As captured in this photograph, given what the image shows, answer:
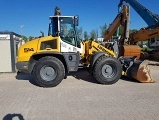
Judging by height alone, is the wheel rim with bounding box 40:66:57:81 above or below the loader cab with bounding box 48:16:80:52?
below

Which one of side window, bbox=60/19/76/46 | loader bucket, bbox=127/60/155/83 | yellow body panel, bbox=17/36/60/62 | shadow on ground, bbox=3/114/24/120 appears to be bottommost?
shadow on ground, bbox=3/114/24/120

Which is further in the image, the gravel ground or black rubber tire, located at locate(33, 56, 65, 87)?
black rubber tire, located at locate(33, 56, 65, 87)

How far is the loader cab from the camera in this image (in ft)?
31.8

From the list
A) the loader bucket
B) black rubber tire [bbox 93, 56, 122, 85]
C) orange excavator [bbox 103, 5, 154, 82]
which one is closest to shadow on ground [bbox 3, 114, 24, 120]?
black rubber tire [bbox 93, 56, 122, 85]

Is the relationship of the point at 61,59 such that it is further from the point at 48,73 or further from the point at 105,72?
the point at 105,72

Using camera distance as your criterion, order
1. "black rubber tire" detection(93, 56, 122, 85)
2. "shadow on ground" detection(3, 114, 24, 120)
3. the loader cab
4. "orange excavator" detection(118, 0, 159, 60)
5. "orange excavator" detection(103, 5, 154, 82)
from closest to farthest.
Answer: "shadow on ground" detection(3, 114, 24, 120) < "black rubber tire" detection(93, 56, 122, 85) < the loader cab < "orange excavator" detection(103, 5, 154, 82) < "orange excavator" detection(118, 0, 159, 60)

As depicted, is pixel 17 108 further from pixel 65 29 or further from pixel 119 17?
pixel 119 17

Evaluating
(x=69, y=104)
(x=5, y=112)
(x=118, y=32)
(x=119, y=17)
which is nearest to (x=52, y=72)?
(x=69, y=104)

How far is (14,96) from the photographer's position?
25.9ft

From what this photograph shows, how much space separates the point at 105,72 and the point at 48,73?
2280mm

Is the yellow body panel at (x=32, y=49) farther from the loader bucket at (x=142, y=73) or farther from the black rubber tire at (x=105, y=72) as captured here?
the loader bucket at (x=142, y=73)

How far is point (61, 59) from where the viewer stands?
31.2 feet

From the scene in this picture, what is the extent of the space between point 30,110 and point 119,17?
35.9ft

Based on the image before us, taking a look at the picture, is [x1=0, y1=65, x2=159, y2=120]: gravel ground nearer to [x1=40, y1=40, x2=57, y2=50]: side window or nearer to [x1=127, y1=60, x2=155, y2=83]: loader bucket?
[x1=127, y1=60, x2=155, y2=83]: loader bucket
